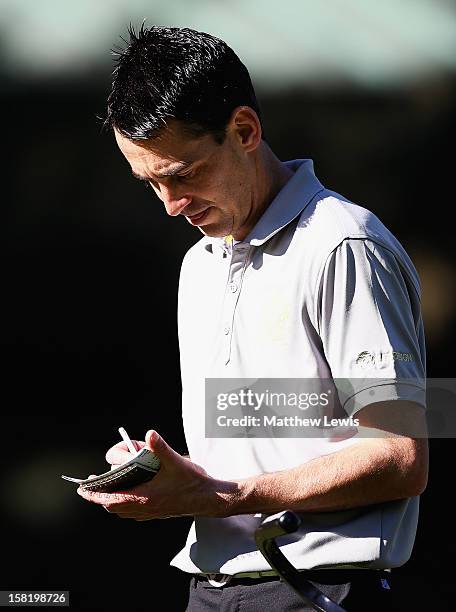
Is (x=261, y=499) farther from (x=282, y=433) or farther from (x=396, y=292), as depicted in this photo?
(x=396, y=292)

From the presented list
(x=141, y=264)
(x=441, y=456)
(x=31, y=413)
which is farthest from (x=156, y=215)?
(x=441, y=456)

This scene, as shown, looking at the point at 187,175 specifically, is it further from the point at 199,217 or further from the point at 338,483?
the point at 338,483

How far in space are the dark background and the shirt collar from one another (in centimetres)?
134

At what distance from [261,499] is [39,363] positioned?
1.67m

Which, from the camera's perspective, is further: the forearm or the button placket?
the button placket

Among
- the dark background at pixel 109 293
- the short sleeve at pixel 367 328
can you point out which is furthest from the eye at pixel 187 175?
the dark background at pixel 109 293

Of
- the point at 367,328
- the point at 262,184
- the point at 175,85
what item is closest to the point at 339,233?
the point at 367,328

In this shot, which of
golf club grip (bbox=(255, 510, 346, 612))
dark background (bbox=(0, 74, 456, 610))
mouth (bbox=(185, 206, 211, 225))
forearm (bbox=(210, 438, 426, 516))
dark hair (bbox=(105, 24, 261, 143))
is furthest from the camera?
dark background (bbox=(0, 74, 456, 610))

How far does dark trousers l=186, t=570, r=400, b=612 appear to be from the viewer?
186cm

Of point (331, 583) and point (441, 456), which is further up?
point (331, 583)

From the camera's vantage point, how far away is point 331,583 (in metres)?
1.86

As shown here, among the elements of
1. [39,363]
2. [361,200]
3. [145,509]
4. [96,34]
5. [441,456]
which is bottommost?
[441,456]

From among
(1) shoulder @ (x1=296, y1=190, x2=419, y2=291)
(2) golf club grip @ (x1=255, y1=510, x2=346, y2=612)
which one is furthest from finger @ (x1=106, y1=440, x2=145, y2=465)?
(1) shoulder @ (x1=296, y1=190, x2=419, y2=291)

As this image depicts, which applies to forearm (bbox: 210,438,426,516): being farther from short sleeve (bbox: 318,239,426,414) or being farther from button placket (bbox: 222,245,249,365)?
button placket (bbox: 222,245,249,365)
